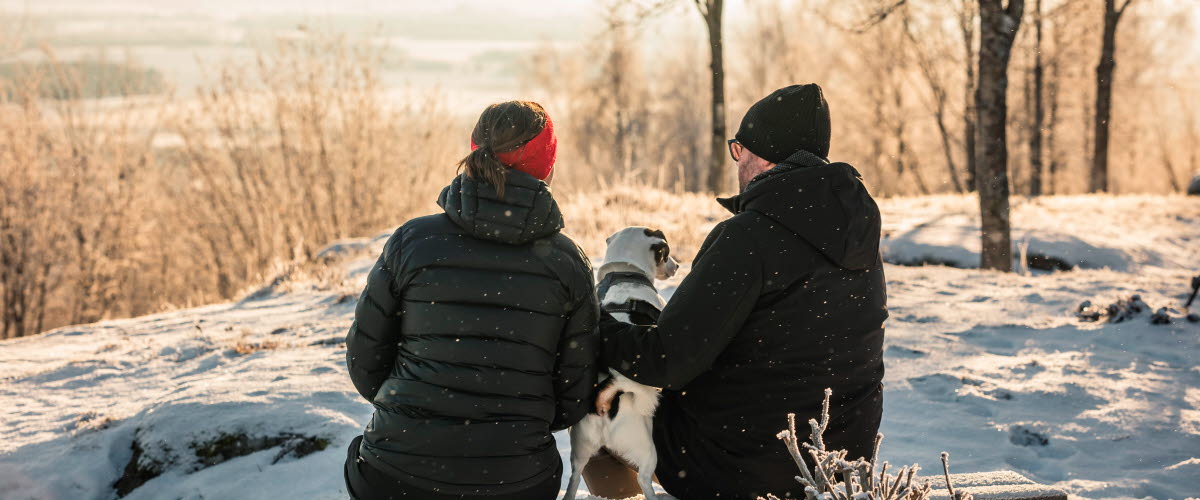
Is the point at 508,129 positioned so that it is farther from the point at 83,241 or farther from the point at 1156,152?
the point at 1156,152

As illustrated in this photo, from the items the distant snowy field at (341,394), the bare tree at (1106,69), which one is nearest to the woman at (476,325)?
the distant snowy field at (341,394)

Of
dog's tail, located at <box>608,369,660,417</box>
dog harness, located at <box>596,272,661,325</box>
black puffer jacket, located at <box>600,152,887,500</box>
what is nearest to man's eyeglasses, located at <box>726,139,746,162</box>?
black puffer jacket, located at <box>600,152,887,500</box>

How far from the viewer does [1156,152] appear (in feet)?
92.7

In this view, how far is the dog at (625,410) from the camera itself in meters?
2.39

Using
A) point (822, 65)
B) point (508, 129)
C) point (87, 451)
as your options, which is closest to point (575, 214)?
point (87, 451)

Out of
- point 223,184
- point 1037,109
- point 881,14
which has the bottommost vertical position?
point 223,184

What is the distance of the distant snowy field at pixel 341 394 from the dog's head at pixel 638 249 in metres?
1.59

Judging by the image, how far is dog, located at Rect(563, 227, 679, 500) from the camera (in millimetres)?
2395

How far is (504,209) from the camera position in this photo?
6.77ft

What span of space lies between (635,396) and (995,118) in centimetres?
652

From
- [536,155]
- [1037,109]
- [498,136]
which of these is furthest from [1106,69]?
[498,136]

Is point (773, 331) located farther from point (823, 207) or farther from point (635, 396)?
point (635, 396)

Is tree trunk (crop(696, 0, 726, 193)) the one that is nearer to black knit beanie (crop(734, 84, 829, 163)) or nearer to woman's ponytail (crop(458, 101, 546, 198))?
black knit beanie (crop(734, 84, 829, 163))

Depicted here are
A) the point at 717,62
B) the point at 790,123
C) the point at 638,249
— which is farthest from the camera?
the point at 717,62
